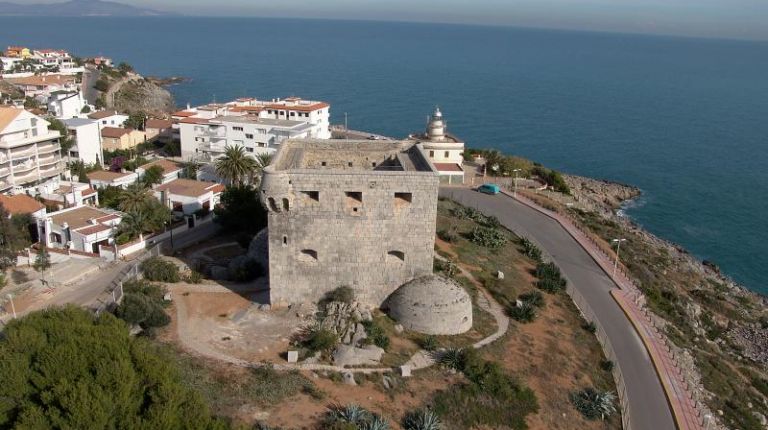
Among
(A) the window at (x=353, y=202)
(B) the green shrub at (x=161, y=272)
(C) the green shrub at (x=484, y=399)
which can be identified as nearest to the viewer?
(C) the green shrub at (x=484, y=399)

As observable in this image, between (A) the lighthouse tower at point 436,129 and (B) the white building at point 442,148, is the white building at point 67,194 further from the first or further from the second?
(A) the lighthouse tower at point 436,129

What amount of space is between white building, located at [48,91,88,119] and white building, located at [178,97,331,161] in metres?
16.8

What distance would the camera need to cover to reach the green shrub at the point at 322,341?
25.8 m

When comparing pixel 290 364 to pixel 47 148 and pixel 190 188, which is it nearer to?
pixel 190 188

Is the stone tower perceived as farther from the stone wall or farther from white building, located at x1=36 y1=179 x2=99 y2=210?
white building, located at x1=36 y1=179 x2=99 y2=210

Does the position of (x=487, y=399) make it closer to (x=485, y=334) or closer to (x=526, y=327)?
(x=485, y=334)

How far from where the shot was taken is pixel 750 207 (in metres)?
77.6

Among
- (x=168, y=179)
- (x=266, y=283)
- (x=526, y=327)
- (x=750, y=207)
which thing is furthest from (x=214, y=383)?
(x=750, y=207)

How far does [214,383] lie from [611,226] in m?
47.1

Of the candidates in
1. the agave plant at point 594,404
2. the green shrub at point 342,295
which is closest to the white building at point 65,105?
the green shrub at point 342,295

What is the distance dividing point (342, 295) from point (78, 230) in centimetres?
2489

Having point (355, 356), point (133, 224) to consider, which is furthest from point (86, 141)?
point (355, 356)

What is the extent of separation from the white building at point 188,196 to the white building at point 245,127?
14601mm

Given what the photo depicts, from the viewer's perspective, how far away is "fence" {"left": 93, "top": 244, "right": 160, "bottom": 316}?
99.2ft
